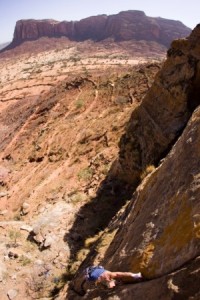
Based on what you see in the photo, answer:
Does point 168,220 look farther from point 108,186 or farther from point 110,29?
point 110,29

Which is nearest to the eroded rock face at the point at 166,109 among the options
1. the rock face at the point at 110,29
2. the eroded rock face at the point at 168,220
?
the eroded rock face at the point at 168,220

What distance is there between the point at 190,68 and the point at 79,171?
6.37 m

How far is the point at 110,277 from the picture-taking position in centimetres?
525

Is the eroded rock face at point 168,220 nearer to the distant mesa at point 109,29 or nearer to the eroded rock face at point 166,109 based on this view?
the eroded rock face at point 166,109

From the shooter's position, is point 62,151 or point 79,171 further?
point 62,151

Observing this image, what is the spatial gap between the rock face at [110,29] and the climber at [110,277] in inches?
3419

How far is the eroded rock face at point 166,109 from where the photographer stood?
9.03 meters

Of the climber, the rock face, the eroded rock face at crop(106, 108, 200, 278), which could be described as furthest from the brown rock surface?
the rock face

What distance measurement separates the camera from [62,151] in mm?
16312

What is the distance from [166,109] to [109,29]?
88.6 m

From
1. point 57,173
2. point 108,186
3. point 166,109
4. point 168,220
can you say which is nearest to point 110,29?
point 57,173

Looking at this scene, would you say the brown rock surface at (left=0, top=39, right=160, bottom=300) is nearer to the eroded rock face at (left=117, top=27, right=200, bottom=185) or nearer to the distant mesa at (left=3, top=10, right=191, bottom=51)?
the eroded rock face at (left=117, top=27, right=200, bottom=185)

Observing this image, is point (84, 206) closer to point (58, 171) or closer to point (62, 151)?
point (58, 171)

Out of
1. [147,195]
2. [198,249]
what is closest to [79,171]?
[147,195]
